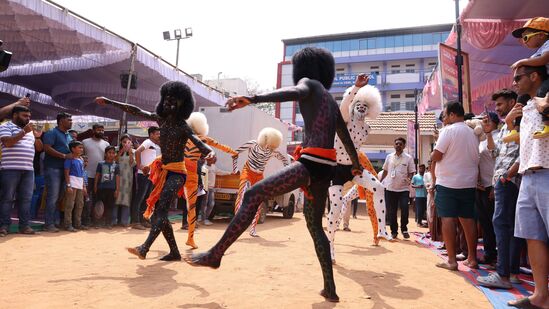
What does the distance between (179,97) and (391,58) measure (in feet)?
131

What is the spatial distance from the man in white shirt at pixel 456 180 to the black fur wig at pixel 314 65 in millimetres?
2147

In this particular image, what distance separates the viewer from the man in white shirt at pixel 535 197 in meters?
2.83

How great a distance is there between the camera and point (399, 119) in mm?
19391

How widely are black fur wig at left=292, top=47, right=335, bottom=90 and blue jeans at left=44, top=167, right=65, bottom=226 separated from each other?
5396 mm

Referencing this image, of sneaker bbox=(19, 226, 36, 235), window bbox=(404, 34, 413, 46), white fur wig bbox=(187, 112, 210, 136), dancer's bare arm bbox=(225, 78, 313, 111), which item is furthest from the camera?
window bbox=(404, 34, 413, 46)

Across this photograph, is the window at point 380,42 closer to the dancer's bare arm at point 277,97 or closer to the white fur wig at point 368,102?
the white fur wig at point 368,102

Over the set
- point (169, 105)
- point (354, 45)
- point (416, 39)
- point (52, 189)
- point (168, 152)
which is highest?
point (354, 45)

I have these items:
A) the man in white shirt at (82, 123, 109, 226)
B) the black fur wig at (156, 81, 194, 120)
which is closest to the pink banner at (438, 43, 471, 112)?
the black fur wig at (156, 81, 194, 120)

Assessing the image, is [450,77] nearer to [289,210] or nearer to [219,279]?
[289,210]

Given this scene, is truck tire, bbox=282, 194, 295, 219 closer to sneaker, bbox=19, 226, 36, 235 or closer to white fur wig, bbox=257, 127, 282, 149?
white fur wig, bbox=257, 127, 282, 149

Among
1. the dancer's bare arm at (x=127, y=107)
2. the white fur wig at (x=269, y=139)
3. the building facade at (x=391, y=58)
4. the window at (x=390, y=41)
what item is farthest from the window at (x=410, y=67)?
the dancer's bare arm at (x=127, y=107)

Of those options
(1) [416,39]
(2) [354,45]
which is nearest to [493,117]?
(1) [416,39]

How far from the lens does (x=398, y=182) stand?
24.7 ft

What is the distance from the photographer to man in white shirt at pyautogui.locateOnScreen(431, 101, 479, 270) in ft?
14.4
